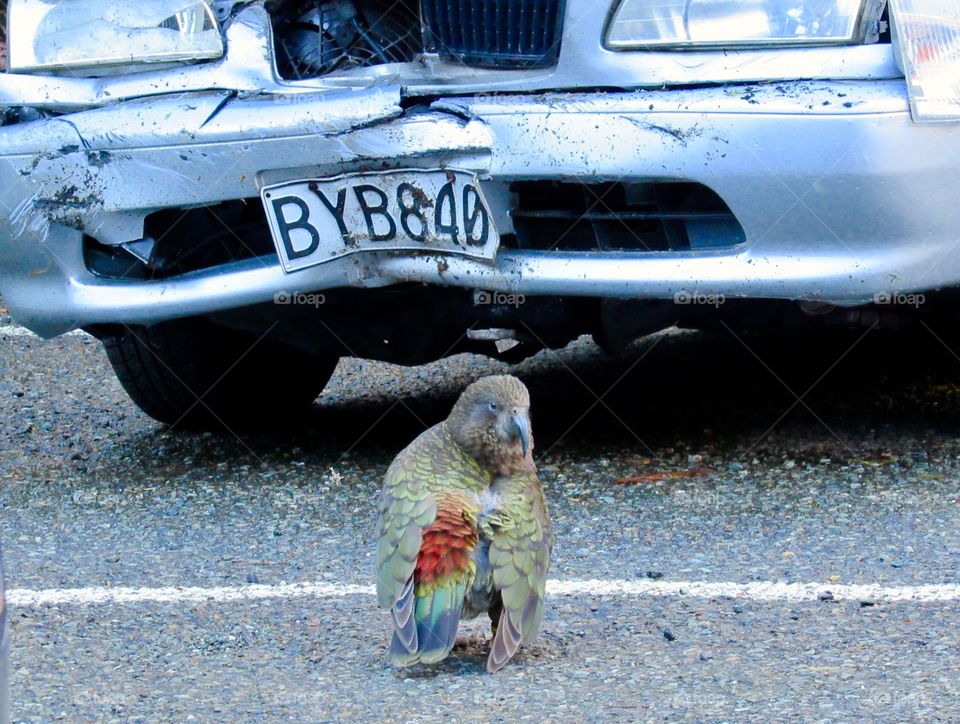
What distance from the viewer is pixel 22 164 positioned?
3.90 metres

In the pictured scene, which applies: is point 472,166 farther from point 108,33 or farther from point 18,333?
point 18,333

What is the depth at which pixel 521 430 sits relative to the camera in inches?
123

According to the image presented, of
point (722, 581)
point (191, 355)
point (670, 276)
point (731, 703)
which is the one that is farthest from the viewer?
point (191, 355)

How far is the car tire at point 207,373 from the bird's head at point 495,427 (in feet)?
4.93

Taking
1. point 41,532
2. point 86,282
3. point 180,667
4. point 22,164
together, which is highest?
point 22,164

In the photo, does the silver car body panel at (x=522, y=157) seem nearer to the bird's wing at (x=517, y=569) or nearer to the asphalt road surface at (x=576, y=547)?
the asphalt road surface at (x=576, y=547)

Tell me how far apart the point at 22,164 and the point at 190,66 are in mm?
493

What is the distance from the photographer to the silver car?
3436 mm

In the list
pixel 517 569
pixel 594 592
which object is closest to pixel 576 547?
pixel 594 592

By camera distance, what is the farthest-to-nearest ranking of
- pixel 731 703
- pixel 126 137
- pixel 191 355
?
1. pixel 191 355
2. pixel 126 137
3. pixel 731 703

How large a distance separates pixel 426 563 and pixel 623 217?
1.18m

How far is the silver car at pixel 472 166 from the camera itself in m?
3.44

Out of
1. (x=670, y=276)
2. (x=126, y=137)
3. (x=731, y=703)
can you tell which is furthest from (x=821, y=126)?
(x=126, y=137)

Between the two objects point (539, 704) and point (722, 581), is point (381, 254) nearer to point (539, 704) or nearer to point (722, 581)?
point (722, 581)
